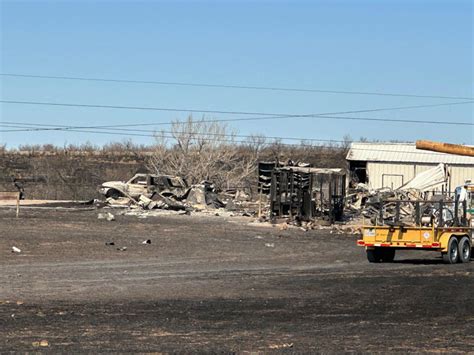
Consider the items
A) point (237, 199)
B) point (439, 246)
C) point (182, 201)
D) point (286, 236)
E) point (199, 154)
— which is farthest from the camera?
point (199, 154)

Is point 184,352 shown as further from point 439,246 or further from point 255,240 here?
point 255,240

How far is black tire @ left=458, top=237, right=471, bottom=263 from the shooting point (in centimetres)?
2491

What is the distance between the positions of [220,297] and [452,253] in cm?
1050

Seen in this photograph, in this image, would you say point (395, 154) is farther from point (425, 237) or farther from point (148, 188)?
point (425, 237)

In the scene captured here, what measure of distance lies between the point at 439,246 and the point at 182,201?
90.6ft

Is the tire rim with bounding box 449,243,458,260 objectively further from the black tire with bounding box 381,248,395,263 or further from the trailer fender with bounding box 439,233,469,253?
the black tire with bounding box 381,248,395,263

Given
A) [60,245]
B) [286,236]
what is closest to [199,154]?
[286,236]

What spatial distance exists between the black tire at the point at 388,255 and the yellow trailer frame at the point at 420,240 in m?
0.39

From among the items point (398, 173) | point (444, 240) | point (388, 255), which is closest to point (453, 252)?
point (444, 240)

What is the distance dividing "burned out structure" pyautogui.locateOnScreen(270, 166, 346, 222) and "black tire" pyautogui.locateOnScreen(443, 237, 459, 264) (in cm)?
1741

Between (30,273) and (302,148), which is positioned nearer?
(30,273)

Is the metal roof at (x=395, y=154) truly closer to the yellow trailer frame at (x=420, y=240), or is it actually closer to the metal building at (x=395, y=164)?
the metal building at (x=395, y=164)

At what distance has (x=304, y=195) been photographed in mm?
42969

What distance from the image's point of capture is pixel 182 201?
50.5 m
